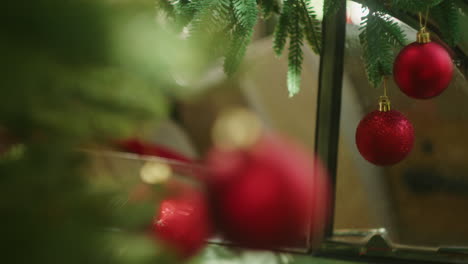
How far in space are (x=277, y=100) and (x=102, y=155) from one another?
242 cm

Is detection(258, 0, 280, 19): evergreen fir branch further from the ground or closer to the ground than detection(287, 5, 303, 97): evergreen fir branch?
further from the ground

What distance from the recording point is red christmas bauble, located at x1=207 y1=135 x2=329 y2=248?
2.21ft

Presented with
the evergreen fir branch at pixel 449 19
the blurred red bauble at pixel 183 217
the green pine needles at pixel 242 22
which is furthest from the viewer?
the evergreen fir branch at pixel 449 19

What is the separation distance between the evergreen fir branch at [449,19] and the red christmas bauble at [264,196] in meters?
0.35

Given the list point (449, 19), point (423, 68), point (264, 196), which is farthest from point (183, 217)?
point (449, 19)

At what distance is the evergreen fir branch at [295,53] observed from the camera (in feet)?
2.47

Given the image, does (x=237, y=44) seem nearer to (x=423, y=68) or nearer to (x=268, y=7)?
(x=268, y=7)

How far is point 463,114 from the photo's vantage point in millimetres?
996

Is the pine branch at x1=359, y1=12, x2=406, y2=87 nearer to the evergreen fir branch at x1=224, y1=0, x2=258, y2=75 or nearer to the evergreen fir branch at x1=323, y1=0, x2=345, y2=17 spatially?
the evergreen fir branch at x1=323, y1=0, x2=345, y2=17

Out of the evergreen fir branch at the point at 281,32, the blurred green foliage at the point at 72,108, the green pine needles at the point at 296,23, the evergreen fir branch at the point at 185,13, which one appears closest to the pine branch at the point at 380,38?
the green pine needles at the point at 296,23

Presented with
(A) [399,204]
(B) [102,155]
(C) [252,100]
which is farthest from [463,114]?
(C) [252,100]

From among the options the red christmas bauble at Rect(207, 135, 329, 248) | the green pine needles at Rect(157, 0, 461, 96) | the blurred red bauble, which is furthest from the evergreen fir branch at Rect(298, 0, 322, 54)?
the blurred red bauble

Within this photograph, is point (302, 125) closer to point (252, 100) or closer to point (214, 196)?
point (252, 100)

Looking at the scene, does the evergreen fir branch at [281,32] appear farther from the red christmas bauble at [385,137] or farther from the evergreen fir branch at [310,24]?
the red christmas bauble at [385,137]
